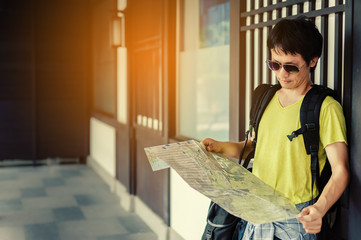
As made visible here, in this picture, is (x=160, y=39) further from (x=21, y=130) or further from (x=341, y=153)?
(x=21, y=130)

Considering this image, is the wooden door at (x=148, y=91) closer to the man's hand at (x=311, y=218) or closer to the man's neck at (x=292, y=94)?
the man's neck at (x=292, y=94)

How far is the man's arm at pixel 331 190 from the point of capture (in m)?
1.56

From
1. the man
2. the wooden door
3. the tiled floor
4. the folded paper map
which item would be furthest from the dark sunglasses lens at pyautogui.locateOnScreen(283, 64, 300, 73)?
the tiled floor

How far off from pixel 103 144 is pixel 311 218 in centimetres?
641

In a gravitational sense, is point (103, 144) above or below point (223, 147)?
below

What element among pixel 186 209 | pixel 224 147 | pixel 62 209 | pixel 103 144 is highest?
pixel 224 147

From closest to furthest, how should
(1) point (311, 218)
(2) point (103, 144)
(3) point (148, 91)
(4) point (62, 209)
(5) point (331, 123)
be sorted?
(1) point (311, 218), (5) point (331, 123), (3) point (148, 91), (4) point (62, 209), (2) point (103, 144)

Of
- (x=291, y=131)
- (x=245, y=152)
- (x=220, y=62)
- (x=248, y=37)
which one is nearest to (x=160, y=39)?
(x=220, y=62)

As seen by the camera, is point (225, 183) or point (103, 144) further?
point (103, 144)

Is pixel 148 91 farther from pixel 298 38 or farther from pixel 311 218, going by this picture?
pixel 311 218

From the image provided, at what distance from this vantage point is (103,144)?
7.75 meters

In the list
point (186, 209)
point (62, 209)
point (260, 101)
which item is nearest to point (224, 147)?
point (260, 101)

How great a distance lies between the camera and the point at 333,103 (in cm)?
174

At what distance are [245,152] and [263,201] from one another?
1.60 ft
